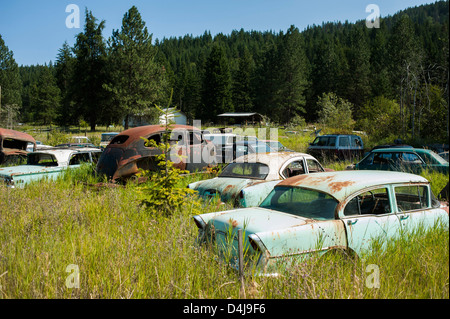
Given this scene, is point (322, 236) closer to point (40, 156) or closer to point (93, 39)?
point (40, 156)

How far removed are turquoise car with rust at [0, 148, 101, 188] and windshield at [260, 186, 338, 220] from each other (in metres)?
7.89

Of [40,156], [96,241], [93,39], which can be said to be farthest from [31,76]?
[96,241]

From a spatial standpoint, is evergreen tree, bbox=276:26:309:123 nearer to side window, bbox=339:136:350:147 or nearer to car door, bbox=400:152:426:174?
side window, bbox=339:136:350:147

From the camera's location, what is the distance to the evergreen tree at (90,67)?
5303 centimetres

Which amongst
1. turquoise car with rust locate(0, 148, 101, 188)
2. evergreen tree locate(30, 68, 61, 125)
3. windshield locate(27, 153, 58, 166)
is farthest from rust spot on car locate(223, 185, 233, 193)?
evergreen tree locate(30, 68, 61, 125)

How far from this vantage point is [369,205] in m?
4.98

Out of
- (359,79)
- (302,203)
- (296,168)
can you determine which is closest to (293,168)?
(296,168)

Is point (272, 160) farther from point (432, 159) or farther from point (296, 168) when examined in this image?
point (432, 159)

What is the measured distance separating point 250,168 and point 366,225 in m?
3.86

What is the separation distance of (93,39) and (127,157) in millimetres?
51360

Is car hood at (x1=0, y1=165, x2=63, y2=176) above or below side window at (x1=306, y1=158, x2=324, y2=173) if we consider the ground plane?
below

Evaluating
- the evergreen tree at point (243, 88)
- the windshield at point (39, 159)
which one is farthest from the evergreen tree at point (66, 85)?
the windshield at point (39, 159)

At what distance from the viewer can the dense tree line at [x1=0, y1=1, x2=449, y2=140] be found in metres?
27.5

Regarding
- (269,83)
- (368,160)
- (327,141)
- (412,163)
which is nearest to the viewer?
(412,163)
